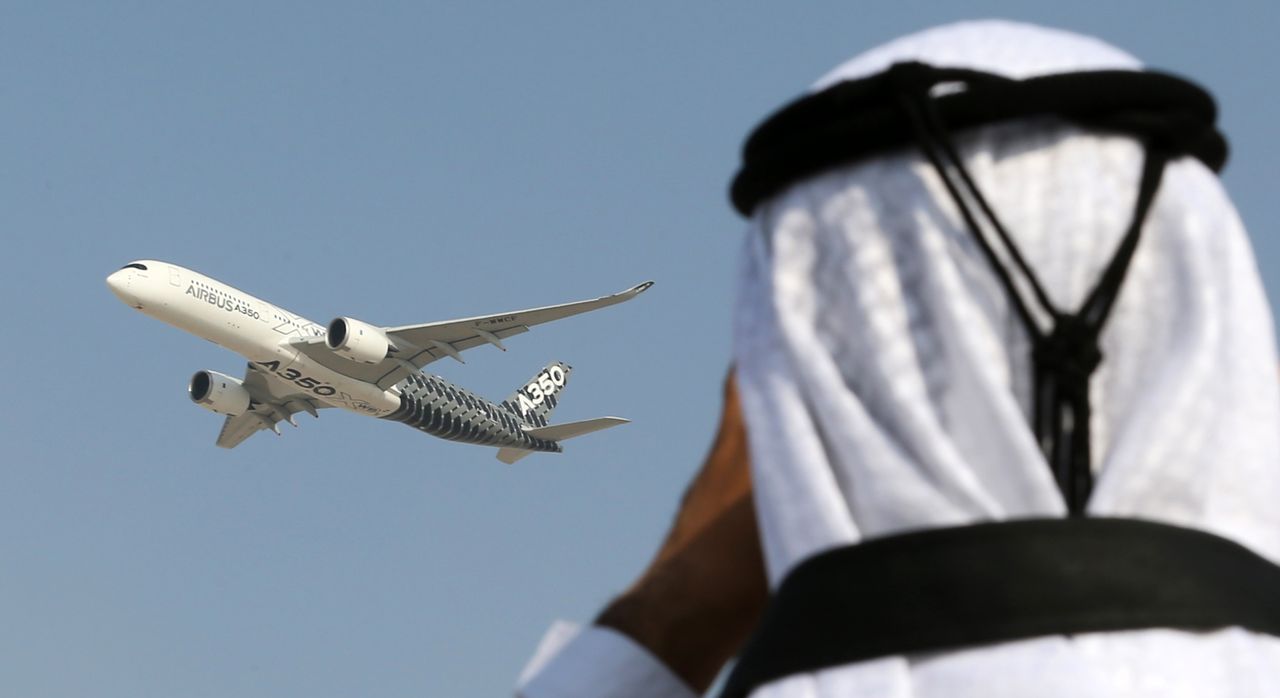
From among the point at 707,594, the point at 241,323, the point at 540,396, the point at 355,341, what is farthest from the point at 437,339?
the point at 707,594

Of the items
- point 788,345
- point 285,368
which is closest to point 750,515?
point 788,345

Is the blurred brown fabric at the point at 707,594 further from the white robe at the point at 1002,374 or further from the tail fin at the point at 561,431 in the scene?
the tail fin at the point at 561,431

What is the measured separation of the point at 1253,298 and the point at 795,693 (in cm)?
54

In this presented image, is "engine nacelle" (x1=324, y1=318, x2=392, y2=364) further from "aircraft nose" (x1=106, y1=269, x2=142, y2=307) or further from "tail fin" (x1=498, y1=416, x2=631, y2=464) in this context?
"tail fin" (x1=498, y1=416, x2=631, y2=464)

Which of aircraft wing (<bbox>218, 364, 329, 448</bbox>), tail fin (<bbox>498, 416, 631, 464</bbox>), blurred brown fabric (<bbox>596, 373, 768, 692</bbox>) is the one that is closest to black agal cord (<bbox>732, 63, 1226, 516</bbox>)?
blurred brown fabric (<bbox>596, 373, 768, 692</bbox>)

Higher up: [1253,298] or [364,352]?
[364,352]

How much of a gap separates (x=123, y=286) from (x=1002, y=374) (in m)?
35.2

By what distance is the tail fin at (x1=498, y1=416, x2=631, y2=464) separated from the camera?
46062mm

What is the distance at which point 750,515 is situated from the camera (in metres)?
1.74

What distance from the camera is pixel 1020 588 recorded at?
1341mm

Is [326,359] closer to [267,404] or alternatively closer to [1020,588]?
[267,404]

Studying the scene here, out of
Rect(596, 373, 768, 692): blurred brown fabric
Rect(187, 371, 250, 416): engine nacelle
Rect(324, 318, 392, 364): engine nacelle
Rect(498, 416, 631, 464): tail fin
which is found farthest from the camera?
Rect(498, 416, 631, 464): tail fin

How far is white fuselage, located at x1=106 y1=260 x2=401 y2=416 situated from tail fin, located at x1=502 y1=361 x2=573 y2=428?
31.1ft

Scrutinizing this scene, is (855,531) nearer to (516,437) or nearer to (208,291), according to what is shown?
(208,291)
